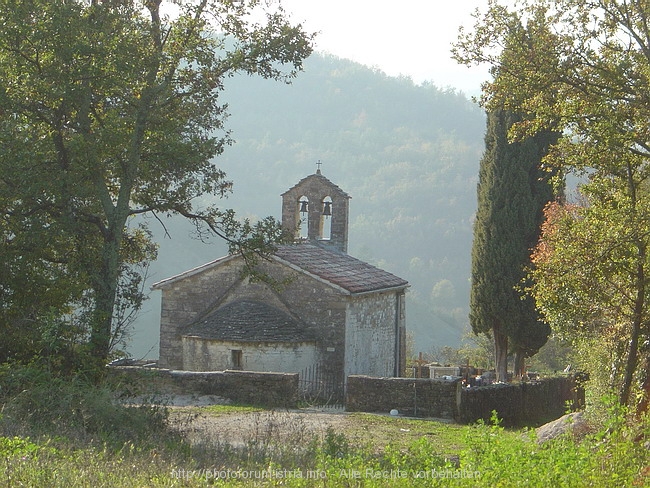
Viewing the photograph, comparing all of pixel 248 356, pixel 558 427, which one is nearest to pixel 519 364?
pixel 248 356

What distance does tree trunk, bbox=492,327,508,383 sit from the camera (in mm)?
23297

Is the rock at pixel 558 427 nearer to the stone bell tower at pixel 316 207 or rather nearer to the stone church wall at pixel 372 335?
→ the stone church wall at pixel 372 335

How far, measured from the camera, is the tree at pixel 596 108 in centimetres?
971

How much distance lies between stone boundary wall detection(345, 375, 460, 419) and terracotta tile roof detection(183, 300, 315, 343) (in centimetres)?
321

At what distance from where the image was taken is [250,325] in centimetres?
1936

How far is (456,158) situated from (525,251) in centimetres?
6539

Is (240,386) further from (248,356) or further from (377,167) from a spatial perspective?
(377,167)

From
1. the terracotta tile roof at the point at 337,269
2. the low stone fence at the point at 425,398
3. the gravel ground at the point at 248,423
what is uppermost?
the terracotta tile roof at the point at 337,269

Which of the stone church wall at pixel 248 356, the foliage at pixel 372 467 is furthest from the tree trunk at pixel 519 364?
the foliage at pixel 372 467

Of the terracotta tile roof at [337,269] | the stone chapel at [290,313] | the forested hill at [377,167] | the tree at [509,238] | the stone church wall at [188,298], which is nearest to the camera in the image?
the stone chapel at [290,313]

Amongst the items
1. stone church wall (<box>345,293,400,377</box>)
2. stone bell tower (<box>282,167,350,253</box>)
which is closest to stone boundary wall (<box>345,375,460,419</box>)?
stone church wall (<box>345,293,400,377</box>)

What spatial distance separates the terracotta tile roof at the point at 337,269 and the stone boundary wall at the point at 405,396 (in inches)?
166

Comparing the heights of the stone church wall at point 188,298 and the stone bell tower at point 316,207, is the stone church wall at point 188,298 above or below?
below

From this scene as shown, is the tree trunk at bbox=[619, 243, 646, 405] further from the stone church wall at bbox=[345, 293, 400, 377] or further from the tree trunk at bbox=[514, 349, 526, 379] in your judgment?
the tree trunk at bbox=[514, 349, 526, 379]
